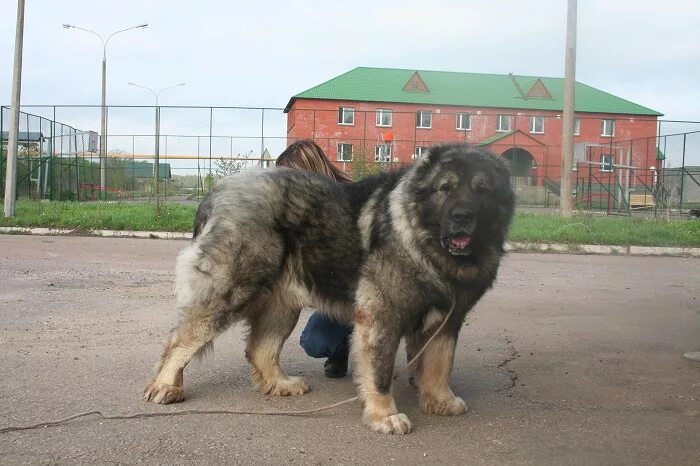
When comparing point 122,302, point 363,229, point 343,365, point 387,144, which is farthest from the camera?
point 387,144

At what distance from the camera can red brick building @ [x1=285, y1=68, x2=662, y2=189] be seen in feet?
86.9

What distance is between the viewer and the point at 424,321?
171 inches

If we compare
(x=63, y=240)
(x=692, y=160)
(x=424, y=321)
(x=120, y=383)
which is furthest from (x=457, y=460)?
(x=692, y=160)

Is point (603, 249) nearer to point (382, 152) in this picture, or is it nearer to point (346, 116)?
point (382, 152)

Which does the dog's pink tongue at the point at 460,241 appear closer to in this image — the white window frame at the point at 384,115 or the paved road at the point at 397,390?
the paved road at the point at 397,390

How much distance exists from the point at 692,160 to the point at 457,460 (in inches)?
1179

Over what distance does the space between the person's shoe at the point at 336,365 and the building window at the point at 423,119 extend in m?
26.1

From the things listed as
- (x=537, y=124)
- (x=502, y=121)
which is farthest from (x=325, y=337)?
(x=537, y=124)

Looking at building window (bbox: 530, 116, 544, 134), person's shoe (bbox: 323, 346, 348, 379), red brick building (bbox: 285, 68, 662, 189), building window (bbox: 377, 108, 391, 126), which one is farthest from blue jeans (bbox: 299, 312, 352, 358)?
building window (bbox: 377, 108, 391, 126)

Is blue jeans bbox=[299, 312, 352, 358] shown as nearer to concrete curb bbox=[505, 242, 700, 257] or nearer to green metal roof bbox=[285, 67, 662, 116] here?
concrete curb bbox=[505, 242, 700, 257]

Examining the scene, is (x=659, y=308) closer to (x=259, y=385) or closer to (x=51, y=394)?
(x=259, y=385)

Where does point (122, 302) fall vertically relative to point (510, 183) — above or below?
below

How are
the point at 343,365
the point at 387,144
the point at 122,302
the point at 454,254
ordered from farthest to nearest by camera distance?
the point at 387,144 → the point at 122,302 → the point at 343,365 → the point at 454,254

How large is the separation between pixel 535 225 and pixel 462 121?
40.2ft
